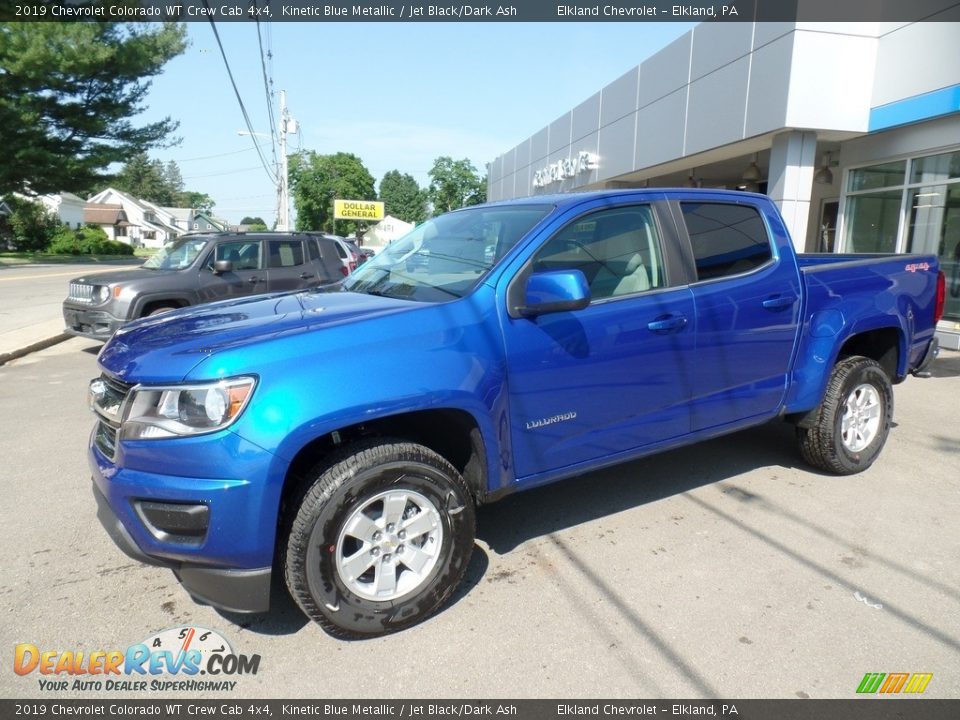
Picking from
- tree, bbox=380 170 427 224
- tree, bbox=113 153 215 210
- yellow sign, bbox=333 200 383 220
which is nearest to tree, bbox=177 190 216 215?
tree, bbox=113 153 215 210

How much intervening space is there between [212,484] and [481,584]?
1.45 meters

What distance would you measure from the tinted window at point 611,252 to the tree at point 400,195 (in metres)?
108

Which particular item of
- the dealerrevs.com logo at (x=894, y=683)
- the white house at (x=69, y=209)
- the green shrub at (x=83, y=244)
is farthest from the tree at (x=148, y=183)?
the dealerrevs.com logo at (x=894, y=683)

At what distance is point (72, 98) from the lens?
30.6 m

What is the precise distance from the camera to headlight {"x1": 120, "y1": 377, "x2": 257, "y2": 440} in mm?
2373

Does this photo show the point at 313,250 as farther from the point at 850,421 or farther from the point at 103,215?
the point at 103,215

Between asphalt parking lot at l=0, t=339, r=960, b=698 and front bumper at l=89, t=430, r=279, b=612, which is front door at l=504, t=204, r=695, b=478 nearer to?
asphalt parking lot at l=0, t=339, r=960, b=698

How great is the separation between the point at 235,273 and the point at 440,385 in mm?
7575

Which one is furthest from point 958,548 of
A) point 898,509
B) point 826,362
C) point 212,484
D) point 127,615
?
point 127,615

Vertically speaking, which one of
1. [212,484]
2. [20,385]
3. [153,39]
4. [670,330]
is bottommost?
[20,385]

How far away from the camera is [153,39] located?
30.8m

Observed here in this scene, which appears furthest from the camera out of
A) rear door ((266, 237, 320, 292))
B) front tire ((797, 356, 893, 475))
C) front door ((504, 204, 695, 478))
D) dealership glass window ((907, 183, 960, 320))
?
dealership glass window ((907, 183, 960, 320))

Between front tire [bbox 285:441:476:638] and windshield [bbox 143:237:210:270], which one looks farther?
windshield [bbox 143:237:210:270]

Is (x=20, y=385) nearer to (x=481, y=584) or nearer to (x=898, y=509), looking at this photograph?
(x=481, y=584)
